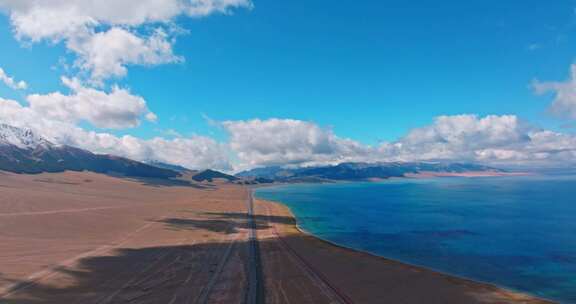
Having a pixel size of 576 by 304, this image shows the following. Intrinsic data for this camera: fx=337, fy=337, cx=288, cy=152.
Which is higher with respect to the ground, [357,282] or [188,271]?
[188,271]

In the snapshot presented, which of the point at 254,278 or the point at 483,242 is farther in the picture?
the point at 483,242

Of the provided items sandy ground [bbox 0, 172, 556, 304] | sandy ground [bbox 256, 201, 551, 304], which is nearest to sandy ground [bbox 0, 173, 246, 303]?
sandy ground [bbox 0, 172, 556, 304]

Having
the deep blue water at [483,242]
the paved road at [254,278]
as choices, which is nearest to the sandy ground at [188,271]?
the paved road at [254,278]

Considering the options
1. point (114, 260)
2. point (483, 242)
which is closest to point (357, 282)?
point (114, 260)

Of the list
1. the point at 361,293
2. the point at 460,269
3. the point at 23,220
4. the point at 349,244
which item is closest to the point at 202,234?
the point at 349,244

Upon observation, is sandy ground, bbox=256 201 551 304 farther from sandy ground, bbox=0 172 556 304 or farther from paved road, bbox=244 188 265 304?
paved road, bbox=244 188 265 304

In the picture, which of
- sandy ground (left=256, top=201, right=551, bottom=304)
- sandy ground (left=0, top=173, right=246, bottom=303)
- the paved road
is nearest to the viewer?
the paved road

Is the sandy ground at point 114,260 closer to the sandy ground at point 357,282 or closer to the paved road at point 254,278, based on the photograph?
the paved road at point 254,278

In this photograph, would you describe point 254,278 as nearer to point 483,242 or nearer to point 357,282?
point 357,282

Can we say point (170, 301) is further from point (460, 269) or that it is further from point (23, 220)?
point (23, 220)

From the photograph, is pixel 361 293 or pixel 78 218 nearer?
pixel 361 293

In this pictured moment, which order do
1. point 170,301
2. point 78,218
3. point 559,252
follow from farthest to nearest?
point 78,218 < point 559,252 < point 170,301
